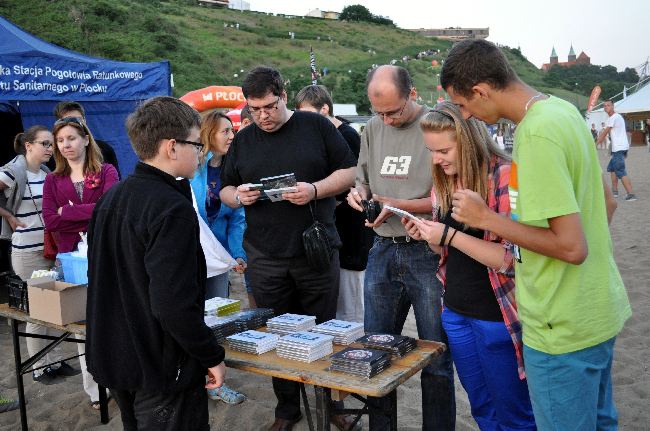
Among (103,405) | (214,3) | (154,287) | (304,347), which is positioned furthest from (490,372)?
(214,3)

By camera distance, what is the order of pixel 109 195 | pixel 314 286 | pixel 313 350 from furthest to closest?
pixel 314 286, pixel 313 350, pixel 109 195

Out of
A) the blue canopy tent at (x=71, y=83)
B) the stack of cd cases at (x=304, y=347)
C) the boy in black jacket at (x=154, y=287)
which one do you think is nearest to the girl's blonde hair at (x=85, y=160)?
the boy in black jacket at (x=154, y=287)

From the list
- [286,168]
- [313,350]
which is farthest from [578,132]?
[286,168]

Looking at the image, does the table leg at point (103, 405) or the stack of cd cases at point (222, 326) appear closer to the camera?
the stack of cd cases at point (222, 326)

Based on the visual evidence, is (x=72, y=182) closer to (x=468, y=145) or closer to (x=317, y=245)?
(x=317, y=245)

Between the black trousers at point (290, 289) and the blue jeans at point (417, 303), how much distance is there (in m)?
0.34

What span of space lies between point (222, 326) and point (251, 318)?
180mm

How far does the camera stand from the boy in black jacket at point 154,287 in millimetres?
1963

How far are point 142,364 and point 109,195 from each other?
2.13 ft

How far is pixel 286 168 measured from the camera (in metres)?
3.27

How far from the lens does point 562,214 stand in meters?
1.57

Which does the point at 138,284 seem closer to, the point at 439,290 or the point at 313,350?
the point at 313,350

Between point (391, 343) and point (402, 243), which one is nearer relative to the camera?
point (391, 343)

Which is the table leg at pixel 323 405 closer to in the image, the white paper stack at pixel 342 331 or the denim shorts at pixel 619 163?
the white paper stack at pixel 342 331
